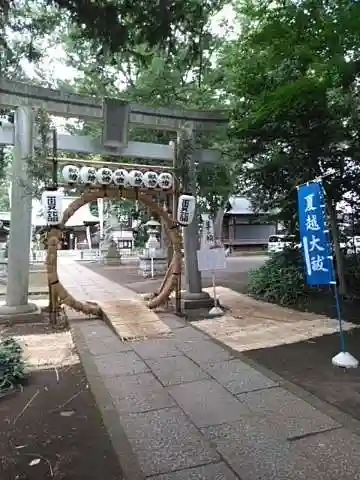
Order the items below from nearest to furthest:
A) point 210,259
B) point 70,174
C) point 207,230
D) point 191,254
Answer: point 70,174 → point 210,259 → point 191,254 → point 207,230

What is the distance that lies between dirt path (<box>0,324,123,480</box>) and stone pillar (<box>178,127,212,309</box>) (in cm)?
360

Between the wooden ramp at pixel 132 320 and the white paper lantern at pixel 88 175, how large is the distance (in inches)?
85.0

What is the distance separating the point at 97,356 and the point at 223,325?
A: 2.32 meters

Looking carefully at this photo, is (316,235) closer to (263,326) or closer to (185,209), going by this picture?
(263,326)

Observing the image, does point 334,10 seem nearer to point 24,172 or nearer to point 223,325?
point 223,325

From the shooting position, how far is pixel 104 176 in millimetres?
6836

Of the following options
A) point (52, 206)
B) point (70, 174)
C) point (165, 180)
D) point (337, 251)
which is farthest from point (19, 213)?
point (337, 251)

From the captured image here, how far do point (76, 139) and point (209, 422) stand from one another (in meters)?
5.86

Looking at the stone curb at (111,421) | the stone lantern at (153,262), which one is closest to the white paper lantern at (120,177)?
the stone curb at (111,421)

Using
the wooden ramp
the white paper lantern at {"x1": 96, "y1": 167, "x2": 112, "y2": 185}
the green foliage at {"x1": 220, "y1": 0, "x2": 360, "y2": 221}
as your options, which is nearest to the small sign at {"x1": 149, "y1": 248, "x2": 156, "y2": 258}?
the green foliage at {"x1": 220, "y1": 0, "x2": 360, "y2": 221}

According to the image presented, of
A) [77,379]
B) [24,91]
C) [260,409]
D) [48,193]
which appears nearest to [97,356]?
[77,379]

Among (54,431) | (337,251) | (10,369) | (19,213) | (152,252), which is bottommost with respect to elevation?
(54,431)

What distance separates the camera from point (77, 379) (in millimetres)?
4074

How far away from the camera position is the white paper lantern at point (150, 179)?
714 cm
